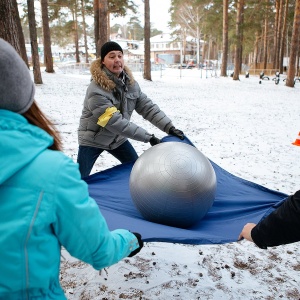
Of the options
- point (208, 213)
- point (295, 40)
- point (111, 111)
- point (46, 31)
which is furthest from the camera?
point (46, 31)

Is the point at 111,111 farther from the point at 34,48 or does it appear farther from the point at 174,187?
the point at 34,48

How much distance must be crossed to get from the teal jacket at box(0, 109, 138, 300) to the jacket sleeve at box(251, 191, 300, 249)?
→ 1036 millimetres

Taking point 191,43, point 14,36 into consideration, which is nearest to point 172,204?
point 14,36

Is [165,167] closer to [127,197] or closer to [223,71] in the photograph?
[127,197]

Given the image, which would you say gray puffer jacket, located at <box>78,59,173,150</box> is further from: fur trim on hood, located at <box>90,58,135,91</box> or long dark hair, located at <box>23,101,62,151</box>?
long dark hair, located at <box>23,101,62,151</box>

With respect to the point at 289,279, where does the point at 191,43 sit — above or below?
above

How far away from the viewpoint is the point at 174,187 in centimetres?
280

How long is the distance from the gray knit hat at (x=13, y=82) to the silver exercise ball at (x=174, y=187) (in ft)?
6.07

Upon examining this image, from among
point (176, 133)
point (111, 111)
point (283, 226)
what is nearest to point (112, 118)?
point (111, 111)

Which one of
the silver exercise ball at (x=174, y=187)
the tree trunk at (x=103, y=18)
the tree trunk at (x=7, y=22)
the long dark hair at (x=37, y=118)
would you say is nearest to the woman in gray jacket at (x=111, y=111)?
the silver exercise ball at (x=174, y=187)

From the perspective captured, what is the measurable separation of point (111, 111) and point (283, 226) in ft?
7.05

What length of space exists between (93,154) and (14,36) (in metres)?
2.26

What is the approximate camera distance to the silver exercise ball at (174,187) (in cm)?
280

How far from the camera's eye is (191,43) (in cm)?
7250
